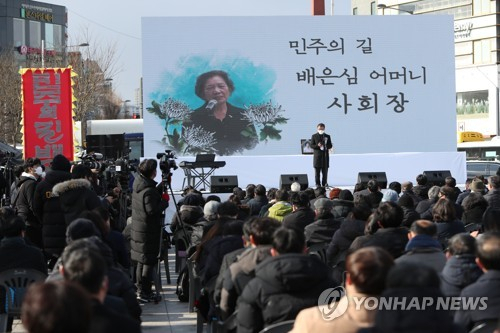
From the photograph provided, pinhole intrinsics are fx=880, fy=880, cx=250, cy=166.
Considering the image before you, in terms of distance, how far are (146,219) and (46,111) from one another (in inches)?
369

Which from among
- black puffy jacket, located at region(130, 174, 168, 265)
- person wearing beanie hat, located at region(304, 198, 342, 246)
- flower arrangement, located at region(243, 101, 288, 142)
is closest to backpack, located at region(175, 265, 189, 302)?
black puffy jacket, located at region(130, 174, 168, 265)

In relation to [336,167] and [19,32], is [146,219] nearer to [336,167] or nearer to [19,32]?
[336,167]

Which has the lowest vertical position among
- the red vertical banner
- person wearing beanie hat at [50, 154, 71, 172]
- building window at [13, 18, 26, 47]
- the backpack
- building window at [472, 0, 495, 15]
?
the backpack

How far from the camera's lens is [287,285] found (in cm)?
426

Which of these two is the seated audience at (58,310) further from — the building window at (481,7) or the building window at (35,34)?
the building window at (35,34)

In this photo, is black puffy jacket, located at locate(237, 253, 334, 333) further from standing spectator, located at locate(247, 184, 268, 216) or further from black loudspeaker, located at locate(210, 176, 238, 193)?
black loudspeaker, located at locate(210, 176, 238, 193)

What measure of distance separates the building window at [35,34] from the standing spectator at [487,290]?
6046cm

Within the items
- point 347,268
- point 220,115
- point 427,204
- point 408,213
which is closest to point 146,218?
point 408,213

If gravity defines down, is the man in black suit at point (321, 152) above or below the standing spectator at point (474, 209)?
above

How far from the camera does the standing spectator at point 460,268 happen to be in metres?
4.57

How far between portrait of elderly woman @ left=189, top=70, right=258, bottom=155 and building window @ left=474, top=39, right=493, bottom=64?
3818cm

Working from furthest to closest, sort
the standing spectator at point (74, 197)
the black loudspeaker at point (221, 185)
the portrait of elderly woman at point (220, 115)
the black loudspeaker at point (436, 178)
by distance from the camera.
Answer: the portrait of elderly woman at point (220, 115) → the black loudspeaker at point (436, 178) → the black loudspeaker at point (221, 185) → the standing spectator at point (74, 197)

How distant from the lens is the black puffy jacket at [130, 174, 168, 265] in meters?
8.11

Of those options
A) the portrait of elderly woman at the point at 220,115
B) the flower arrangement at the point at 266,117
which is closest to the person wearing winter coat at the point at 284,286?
the portrait of elderly woman at the point at 220,115
